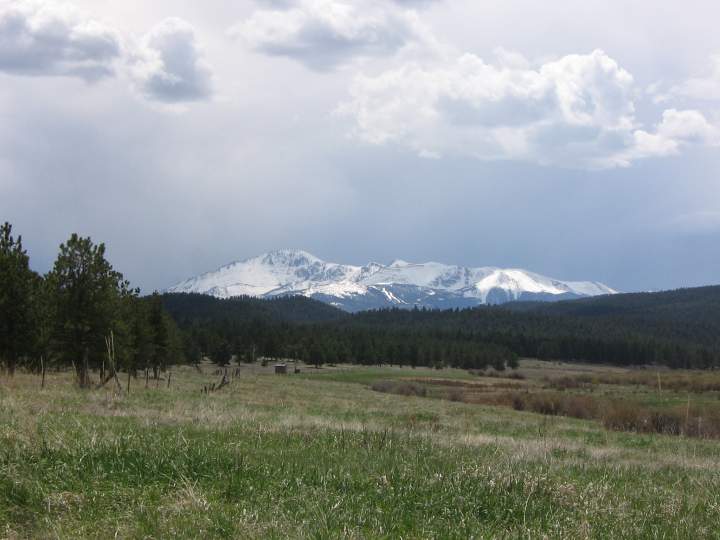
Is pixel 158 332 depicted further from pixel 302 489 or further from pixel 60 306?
pixel 302 489

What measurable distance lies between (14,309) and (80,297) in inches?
114

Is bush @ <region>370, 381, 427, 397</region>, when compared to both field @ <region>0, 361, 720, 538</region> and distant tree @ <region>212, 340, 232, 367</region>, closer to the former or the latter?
field @ <region>0, 361, 720, 538</region>

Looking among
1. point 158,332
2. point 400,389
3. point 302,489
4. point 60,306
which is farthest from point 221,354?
point 302,489

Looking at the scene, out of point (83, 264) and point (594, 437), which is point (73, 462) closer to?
point (594, 437)

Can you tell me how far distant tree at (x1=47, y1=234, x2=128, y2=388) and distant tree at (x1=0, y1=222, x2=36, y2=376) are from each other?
3.95 ft

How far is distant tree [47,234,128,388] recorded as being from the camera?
107 feet

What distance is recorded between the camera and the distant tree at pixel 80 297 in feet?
107

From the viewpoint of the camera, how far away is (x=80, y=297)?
32875 mm

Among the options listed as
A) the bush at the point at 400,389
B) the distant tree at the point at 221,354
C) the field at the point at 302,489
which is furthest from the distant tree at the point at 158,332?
the distant tree at the point at 221,354

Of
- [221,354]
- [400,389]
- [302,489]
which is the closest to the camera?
[302,489]

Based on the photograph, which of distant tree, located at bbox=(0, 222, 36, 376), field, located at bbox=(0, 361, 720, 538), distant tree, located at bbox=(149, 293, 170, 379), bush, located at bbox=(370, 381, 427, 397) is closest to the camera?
field, located at bbox=(0, 361, 720, 538)

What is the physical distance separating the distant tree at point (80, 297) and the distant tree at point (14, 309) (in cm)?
120

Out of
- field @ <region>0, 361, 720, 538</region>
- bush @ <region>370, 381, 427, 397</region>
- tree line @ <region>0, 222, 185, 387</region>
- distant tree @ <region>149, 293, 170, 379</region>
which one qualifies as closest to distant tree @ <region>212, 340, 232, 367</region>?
bush @ <region>370, 381, 427, 397</region>

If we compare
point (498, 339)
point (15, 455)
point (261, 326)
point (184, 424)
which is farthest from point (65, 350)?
point (498, 339)
